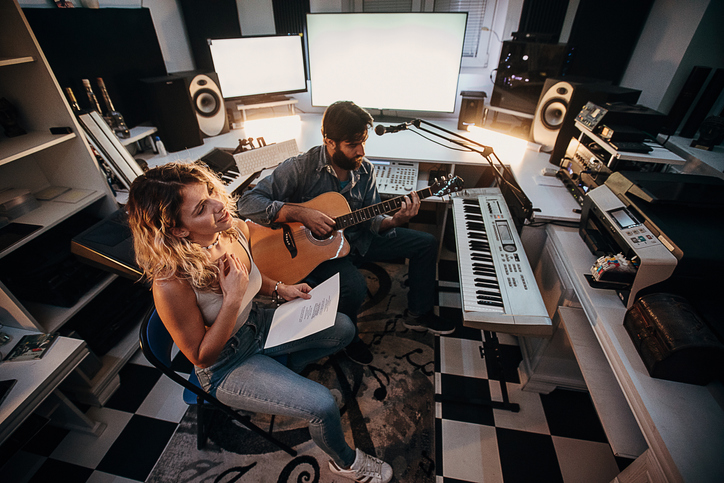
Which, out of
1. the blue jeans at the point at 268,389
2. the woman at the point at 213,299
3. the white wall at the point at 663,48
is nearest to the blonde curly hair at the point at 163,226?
the woman at the point at 213,299

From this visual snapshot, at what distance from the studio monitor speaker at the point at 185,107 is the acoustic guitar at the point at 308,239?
41.4 inches

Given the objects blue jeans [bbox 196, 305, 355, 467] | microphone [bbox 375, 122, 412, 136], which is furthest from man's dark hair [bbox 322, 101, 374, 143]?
blue jeans [bbox 196, 305, 355, 467]

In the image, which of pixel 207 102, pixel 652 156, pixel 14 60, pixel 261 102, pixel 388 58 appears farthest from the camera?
pixel 261 102

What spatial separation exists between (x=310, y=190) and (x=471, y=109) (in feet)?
5.09

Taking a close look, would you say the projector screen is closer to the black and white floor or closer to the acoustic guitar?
the acoustic guitar

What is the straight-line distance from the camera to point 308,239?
62.9 inches

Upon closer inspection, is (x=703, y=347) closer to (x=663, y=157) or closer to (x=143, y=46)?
(x=663, y=157)

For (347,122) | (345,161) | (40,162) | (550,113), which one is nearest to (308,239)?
(345,161)

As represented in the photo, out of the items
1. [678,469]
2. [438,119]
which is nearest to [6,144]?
[678,469]

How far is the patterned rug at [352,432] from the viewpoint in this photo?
1.36 m

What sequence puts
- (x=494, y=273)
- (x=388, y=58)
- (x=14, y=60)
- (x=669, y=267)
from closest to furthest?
(x=669, y=267) → (x=14, y=60) → (x=494, y=273) → (x=388, y=58)

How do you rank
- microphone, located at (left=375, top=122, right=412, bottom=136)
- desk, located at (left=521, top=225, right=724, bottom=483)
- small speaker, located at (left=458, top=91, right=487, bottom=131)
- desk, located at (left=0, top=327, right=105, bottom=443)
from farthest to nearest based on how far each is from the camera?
small speaker, located at (left=458, top=91, right=487, bottom=131) → microphone, located at (left=375, top=122, right=412, bottom=136) → desk, located at (left=0, top=327, right=105, bottom=443) → desk, located at (left=521, top=225, right=724, bottom=483)

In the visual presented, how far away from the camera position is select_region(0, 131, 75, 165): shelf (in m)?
1.22

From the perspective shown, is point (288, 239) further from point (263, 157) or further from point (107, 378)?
point (107, 378)
